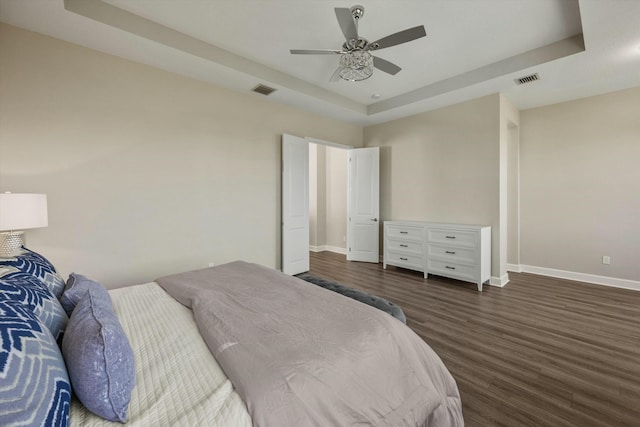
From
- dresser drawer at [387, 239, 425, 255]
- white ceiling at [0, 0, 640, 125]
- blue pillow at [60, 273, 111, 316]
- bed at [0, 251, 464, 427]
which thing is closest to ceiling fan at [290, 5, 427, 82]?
white ceiling at [0, 0, 640, 125]

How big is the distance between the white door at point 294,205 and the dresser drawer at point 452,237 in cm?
204

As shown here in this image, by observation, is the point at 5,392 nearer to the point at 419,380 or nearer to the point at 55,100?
the point at 419,380

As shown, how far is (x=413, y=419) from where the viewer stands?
117cm

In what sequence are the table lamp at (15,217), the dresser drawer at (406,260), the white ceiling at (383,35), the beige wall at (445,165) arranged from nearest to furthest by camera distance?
the table lamp at (15,217), the white ceiling at (383,35), the beige wall at (445,165), the dresser drawer at (406,260)

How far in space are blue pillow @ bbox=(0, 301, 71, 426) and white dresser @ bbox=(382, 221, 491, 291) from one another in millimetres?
4155

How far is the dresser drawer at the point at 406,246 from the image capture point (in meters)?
4.41

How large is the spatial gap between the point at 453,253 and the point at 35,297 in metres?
4.27

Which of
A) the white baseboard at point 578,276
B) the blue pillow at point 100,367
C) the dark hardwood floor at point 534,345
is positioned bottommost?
the dark hardwood floor at point 534,345

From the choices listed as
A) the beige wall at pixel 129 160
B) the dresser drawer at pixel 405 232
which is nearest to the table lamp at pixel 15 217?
the beige wall at pixel 129 160

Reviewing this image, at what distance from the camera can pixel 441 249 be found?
13.6ft

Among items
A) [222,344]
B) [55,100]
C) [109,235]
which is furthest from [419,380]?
[55,100]

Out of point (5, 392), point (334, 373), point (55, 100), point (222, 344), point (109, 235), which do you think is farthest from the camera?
point (109, 235)

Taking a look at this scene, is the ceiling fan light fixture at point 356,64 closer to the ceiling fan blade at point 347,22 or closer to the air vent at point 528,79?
the ceiling fan blade at point 347,22

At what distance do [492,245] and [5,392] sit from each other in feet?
15.2
